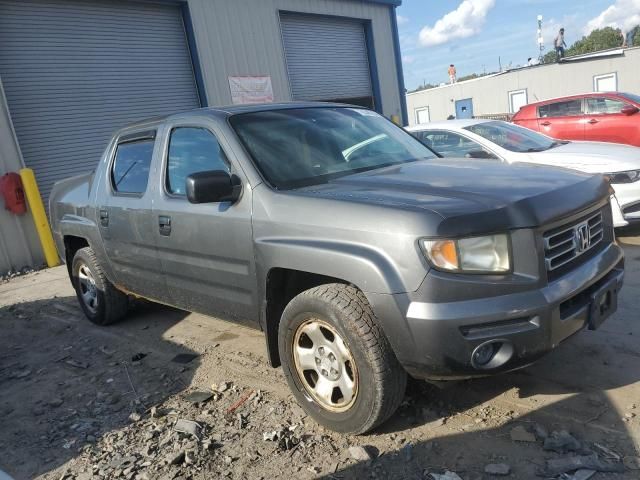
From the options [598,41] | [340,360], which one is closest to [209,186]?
[340,360]

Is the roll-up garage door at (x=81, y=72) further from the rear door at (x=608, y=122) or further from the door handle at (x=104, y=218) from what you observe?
the rear door at (x=608, y=122)

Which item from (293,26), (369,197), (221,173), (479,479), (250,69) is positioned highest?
(293,26)

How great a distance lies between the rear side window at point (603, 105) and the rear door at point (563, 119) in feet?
0.62

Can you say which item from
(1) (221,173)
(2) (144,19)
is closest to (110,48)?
(2) (144,19)

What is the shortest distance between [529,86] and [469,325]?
102ft

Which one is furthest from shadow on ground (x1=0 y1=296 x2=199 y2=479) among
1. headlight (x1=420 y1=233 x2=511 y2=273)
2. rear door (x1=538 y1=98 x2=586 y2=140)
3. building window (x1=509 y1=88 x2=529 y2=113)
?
building window (x1=509 y1=88 x2=529 y2=113)

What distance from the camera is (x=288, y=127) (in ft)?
11.4

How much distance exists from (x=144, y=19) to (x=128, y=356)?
8335 mm

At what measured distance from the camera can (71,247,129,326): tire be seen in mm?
4938

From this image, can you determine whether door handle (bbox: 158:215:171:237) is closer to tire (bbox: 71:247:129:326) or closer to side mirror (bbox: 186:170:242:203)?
side mirror (bbox: 186:170:242:203)

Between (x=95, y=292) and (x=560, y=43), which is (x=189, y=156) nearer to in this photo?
(x=95, y=292)

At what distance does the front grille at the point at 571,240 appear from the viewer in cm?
247

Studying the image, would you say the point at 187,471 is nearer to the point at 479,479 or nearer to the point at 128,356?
the point at 479,479

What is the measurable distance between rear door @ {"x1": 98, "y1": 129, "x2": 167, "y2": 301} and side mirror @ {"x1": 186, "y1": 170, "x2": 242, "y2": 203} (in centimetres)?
102
